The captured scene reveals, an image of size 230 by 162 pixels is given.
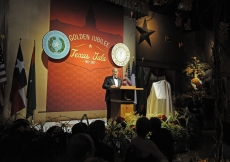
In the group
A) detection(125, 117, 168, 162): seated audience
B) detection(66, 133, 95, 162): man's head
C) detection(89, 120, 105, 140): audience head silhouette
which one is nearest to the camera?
detection(66, 133, 95, 162): man's head

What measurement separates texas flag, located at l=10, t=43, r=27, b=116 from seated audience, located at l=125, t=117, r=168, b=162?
14.0ft

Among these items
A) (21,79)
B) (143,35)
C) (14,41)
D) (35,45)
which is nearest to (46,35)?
(35,45)

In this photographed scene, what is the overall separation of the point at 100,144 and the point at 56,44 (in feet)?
16.6

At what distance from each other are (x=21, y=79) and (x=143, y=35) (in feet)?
19.1

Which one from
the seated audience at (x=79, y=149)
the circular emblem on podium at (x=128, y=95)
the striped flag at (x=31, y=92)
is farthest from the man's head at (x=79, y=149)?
the striped flag at (x=31, y=92)

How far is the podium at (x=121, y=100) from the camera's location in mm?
4859

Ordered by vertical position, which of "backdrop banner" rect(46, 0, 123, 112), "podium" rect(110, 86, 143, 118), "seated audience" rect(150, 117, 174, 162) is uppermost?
"backdrop banner" rect(46, 0, 123, 112)

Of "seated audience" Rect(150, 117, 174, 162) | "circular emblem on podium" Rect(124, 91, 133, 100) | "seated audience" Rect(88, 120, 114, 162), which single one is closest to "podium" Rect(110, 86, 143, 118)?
"circular emblem on podium" Rect(124, 91, 133, 100)

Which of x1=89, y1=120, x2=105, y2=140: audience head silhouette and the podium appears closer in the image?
x1=89, y1=120, x2=105, y2=140: audience head silhouette

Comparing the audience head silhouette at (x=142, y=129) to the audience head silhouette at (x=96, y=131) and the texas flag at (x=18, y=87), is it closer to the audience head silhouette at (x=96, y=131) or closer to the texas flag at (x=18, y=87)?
the audience head silhouette at (x=96, y=131)

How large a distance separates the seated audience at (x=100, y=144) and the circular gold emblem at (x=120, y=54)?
5921 millimetres

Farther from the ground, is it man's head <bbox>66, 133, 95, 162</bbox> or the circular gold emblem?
the circular gold emblem

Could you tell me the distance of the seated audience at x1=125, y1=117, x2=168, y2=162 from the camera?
235cm

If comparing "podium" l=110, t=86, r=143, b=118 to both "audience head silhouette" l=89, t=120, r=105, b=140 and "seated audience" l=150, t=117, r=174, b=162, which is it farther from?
"audience head silhouette" l=89, t=120, r=105, b=140
